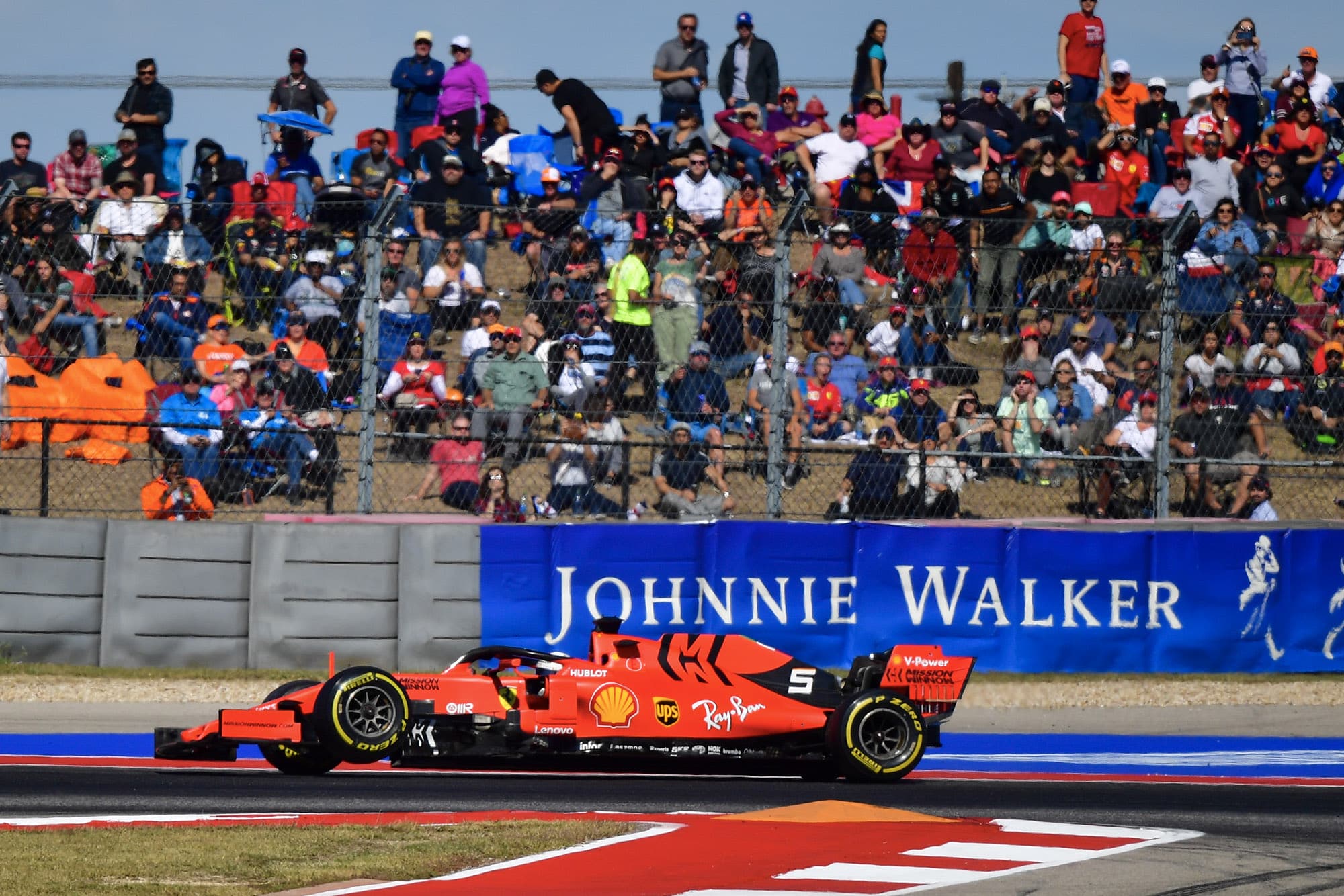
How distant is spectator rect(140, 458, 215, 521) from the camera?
41.8 ft

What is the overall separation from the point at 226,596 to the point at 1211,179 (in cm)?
988

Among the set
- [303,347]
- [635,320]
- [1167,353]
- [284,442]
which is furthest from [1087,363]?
[284,442]

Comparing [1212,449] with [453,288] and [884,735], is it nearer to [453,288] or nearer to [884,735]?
[884,735]

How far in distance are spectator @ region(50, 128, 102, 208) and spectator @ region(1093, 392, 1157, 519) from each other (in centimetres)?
942

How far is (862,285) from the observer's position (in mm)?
13570

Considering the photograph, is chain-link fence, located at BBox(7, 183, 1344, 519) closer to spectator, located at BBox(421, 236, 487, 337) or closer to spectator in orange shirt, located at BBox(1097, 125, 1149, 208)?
spectator, located at BBox(421, 236, 487, 337)

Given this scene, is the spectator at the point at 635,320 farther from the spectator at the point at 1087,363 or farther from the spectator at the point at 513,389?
the spectator at the point at 1087,363

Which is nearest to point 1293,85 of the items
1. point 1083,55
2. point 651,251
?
point 1083,55

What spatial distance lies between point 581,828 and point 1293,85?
Result: 14.4 m

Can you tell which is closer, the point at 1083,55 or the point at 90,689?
the point at 90,689

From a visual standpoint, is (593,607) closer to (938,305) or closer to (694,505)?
(694,505)

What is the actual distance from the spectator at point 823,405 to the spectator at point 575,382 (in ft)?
5.04

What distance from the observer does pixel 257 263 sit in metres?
13.6

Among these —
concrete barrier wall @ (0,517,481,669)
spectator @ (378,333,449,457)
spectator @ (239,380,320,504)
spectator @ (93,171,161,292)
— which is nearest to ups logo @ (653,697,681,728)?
concrete barrier wall @ (0,517,481,669)
